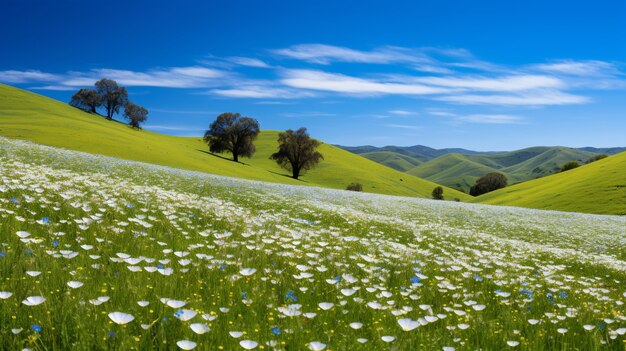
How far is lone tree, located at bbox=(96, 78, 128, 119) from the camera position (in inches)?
5856

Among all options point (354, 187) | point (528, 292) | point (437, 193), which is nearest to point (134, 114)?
point (354, 187)

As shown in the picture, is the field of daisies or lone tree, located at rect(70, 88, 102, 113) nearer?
the field of daisies

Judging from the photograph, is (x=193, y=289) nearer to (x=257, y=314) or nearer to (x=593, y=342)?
(x=257, y=314)

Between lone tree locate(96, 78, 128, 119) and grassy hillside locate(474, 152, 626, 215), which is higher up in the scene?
lone tree locate(96, 78, 128, 119)

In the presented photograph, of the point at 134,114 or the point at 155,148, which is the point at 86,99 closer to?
the point at 134,114

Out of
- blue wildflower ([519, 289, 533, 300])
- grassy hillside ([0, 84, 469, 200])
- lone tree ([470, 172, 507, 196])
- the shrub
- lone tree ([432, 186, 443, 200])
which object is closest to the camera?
blue wildflower ([519, 289, 533, 300])

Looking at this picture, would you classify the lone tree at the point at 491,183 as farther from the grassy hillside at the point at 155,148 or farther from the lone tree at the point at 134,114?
the lone tree at the point at 134,114

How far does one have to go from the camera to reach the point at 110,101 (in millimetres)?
148750

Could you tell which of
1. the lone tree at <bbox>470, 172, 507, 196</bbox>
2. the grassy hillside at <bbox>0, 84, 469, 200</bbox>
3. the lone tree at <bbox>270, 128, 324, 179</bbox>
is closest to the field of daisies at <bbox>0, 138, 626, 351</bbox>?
the grassy hillside at <bbox>0, 84, 469, 200</bbox>

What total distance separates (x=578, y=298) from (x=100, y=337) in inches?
273

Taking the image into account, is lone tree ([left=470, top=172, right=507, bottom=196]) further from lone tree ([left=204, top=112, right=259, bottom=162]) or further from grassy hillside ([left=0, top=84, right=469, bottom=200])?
lone tree ([left=204, top=112, right=259, bottom=162])

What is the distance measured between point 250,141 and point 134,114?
198 feet

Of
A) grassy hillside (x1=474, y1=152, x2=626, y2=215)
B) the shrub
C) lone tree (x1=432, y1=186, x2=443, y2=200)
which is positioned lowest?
lone tree (x1=432, y1=186, x2=443, y2=200)

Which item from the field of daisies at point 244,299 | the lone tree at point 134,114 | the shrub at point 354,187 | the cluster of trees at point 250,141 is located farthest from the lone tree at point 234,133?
the field of daisies at point 244,299
